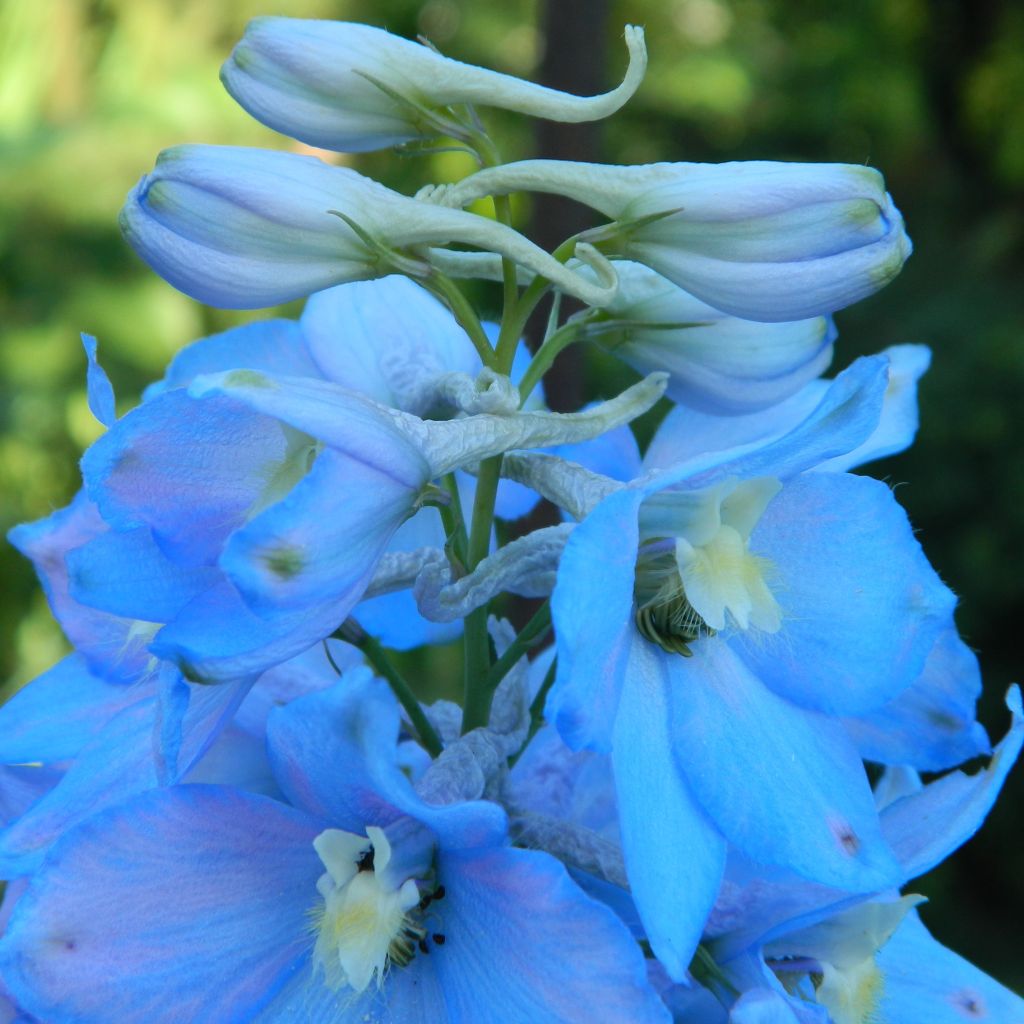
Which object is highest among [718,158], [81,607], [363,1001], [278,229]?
[278,229]

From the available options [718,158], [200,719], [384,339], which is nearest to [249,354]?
[384,339]

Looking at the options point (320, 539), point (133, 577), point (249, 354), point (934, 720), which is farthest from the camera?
point (249, 354)

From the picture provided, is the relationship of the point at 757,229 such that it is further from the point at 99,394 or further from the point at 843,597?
the point at 99,394

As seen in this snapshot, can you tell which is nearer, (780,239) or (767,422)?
(780,239)

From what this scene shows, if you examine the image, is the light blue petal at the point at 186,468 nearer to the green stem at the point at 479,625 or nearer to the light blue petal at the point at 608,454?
the green stem at the point at 479,625

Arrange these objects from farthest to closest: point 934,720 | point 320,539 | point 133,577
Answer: point 934,720, point 133,577, point 320,539

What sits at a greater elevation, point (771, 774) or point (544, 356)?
point (544, 356)

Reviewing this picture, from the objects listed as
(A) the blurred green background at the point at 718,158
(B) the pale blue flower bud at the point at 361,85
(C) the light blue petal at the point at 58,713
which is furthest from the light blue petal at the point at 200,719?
(A) the blurred green background at the point at 718,158
